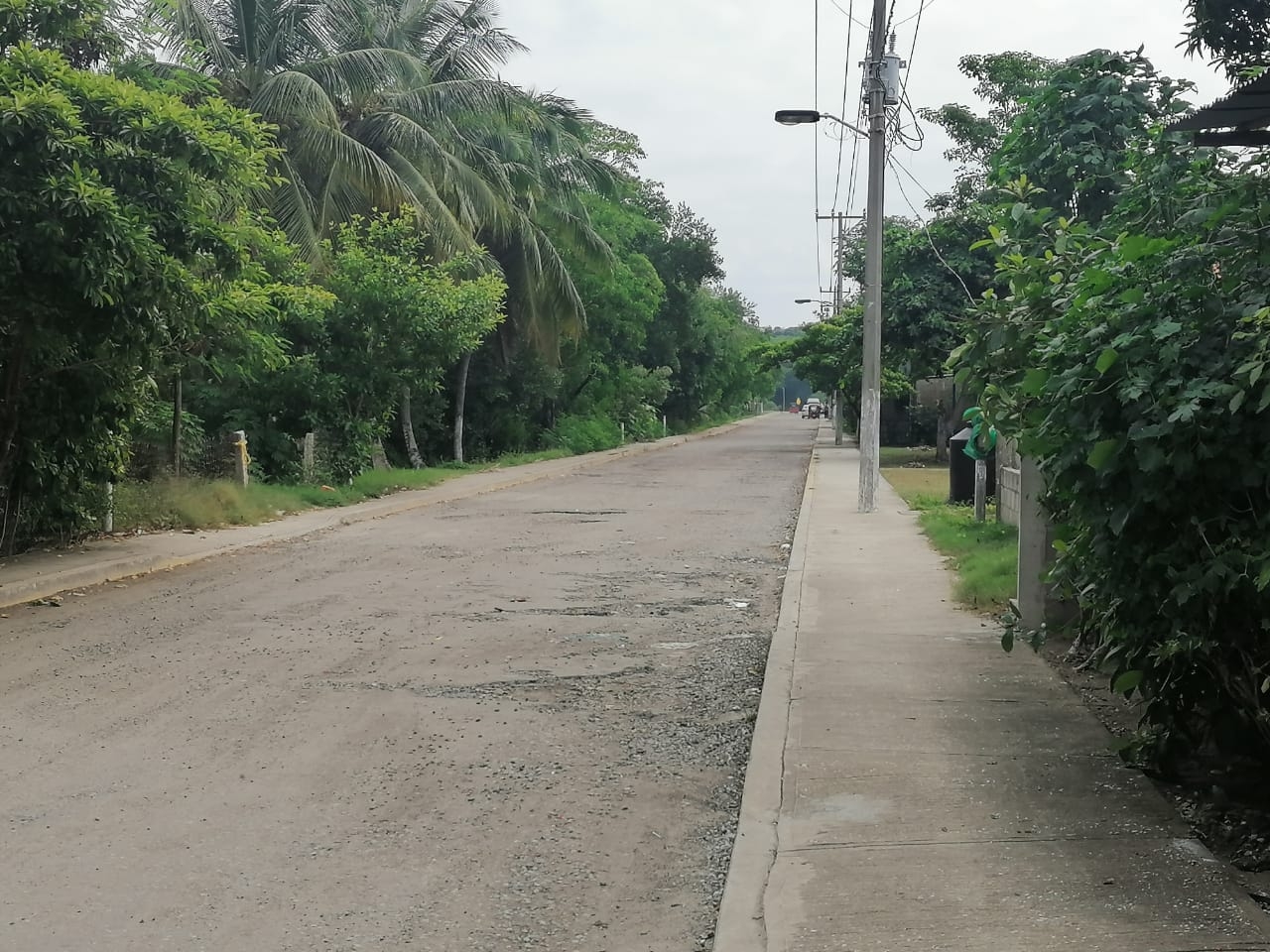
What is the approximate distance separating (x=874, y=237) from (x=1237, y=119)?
13949 mm

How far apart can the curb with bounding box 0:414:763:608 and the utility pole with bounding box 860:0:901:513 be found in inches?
309

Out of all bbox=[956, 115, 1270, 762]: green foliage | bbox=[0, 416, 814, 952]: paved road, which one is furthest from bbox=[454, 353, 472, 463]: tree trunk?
bbox=[956, 115, 1270, 762]: green foliage

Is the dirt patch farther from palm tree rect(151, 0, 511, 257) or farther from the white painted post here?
palm tree rect(151, 0, 511, 257)

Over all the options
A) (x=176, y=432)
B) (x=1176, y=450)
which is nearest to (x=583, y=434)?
(x=176, y=432)

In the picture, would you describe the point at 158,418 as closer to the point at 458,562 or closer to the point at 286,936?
the point at 458,562

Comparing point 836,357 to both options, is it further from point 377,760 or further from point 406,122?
point 377,760

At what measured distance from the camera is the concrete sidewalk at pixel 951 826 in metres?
4.08

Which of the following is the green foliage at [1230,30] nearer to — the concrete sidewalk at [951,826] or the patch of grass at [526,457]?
the concrete sidewalk at [951,826]

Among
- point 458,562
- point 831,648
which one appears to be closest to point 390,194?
point 458,562

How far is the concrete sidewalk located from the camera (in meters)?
4.08

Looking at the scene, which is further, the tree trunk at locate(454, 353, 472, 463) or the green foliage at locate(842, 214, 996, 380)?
the tree trunk at locate(454, 353, 472, 463)

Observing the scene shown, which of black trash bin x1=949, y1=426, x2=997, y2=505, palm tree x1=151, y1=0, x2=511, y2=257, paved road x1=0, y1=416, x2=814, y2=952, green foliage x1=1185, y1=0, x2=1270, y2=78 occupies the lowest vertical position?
paved road x1=0, y1=416, x2=814, y2=952

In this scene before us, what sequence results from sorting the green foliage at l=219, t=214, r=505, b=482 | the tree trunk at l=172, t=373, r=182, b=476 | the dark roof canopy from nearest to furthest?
the dark roof canopy → the tree trunk at l=172, t=373, r=182, b=476 → the green foliage at l=219, t=214, r=505, b=482

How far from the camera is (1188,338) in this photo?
16.1 ft
